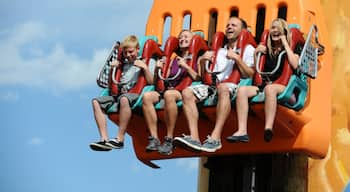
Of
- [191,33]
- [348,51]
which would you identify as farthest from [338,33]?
[191,33]

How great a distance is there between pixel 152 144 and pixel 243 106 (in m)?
0.90

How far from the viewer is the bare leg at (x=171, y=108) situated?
946 cm

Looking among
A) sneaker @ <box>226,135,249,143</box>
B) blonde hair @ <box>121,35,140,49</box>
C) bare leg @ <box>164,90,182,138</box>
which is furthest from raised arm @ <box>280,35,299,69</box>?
blonde hair @ <box>121,35,140,49</box>

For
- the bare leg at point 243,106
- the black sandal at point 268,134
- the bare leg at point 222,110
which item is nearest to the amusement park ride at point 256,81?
the bare leg at point 243,106

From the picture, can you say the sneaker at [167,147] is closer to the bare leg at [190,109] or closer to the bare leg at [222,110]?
the bare leg at [190,109]

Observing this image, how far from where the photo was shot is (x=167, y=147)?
9398 millimetres

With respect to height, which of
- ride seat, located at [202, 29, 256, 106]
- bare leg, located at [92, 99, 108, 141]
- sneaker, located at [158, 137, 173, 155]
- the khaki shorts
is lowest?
sneaker, located at [158, 137, 173, 155]

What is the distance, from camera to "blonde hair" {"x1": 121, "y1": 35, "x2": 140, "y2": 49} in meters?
9.90

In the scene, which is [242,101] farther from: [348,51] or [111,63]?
[348,51]

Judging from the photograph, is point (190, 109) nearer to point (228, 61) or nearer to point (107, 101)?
point (228, 61)

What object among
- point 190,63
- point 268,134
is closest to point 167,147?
point 190,63

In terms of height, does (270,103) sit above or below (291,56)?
below

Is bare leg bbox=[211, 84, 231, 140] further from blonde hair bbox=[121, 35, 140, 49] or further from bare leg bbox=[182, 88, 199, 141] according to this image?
blonde hair bbox=[121, 35, 140, 49]

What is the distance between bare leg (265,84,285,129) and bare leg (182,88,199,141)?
0.65m
